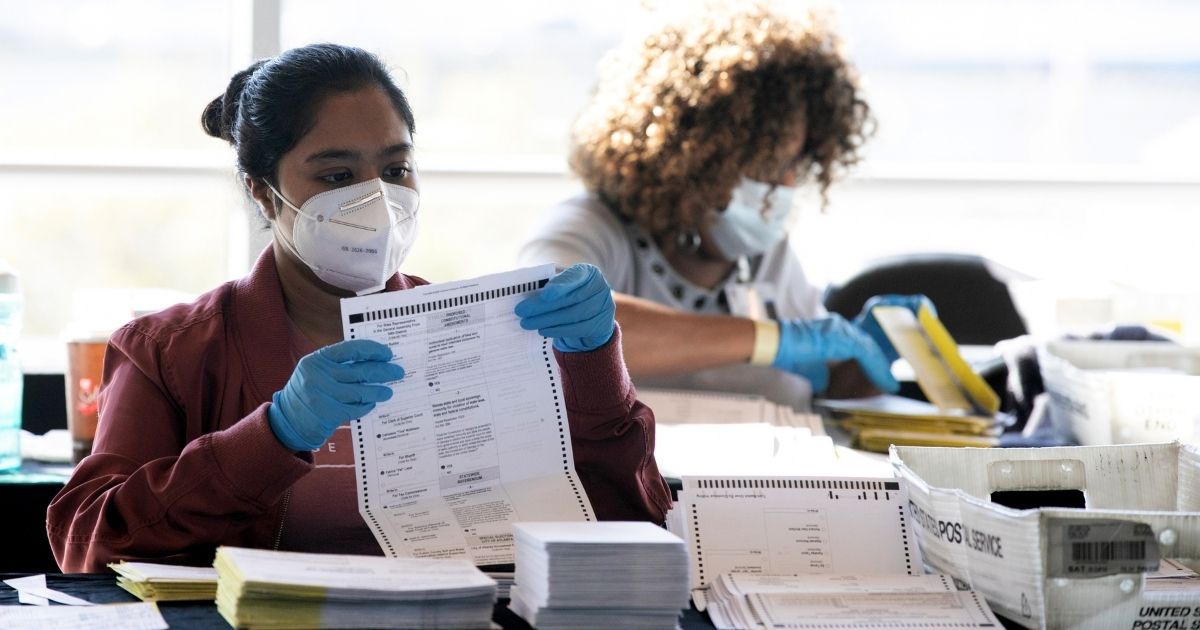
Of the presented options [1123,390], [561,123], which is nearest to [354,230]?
[1123,390]

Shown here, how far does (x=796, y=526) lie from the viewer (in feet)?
4.42

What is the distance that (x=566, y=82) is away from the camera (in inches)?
241

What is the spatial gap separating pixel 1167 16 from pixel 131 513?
16.4 feet

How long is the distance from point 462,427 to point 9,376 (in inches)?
49.6

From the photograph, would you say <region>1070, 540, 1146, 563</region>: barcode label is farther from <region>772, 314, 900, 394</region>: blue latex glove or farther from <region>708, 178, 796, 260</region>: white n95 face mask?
<region>708, 178, 796, 260</region>: white n95 face mask

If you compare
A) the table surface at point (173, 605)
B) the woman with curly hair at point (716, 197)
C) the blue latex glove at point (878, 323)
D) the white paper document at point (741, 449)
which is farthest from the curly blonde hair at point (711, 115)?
the table surface at point (173, 605)

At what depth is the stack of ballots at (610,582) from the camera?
1.06 metres

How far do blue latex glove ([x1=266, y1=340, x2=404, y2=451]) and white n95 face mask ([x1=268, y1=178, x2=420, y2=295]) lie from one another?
30 centimetres

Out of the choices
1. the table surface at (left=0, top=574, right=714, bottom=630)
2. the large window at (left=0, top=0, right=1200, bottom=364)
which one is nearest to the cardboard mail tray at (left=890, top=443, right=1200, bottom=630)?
the table surface at (left=0, top=574, right=714, bottom=630)

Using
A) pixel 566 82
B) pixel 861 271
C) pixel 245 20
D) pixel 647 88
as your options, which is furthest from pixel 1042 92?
pixel 245 20

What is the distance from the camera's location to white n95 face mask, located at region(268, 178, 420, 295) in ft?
5.08

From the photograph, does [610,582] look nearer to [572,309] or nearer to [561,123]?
[572,309]

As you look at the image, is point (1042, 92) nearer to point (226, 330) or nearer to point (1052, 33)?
point (1052, 33)

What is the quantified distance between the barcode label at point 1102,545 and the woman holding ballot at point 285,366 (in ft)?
1.70
